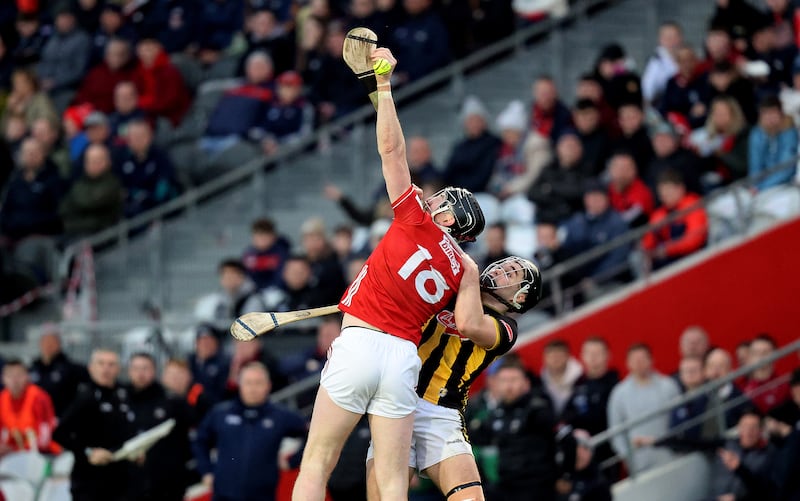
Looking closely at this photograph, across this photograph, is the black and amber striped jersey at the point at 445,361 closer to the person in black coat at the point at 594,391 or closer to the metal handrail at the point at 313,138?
the person in black coat at the point at 594,391

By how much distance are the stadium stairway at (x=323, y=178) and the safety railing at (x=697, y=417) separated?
5229mm

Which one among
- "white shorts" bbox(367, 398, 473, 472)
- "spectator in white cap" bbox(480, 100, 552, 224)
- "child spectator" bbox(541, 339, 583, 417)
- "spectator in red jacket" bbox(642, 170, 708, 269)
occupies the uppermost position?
"spectator in white cap" bbox(480, 100, 552, 224)

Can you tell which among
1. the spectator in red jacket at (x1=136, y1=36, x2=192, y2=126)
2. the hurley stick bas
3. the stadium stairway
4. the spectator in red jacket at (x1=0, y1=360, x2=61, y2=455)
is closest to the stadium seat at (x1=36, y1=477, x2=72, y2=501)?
the spectator in red jacket at (x1=0, y1=360, x2=61, y2=455)

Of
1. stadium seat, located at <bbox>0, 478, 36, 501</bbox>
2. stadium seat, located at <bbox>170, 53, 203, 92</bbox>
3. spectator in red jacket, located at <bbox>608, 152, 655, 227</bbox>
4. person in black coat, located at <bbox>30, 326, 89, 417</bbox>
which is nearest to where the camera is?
stadium seat, located at <bbox>0, 478, 36, 501</bbox>

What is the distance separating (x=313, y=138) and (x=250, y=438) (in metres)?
5.79

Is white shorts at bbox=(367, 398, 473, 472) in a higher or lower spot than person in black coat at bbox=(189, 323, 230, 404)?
lower

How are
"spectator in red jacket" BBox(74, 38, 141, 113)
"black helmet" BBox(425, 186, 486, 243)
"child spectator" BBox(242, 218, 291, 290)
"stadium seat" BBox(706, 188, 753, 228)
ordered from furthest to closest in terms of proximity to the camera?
"spectator in red jacket" BBox(74, 38, 141, 113) < "child spectator" BBox(242, 218, 291, 290) < "stadium seat" BBox(706, 188, 753, 228) < "black helmet" BBox(425, 186, 486, 243)

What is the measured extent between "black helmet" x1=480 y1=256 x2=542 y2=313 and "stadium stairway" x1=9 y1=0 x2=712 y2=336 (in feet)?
25.0

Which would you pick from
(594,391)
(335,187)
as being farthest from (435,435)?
(335,187)

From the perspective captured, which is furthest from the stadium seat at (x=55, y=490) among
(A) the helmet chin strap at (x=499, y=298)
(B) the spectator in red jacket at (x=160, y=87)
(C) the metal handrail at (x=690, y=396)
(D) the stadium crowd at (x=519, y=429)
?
(B) the spectator in red jacket at (x=160, y=87)

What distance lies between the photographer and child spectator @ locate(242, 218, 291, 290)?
16.0 metres

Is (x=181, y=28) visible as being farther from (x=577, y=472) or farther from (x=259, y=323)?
(x=259, y=323)

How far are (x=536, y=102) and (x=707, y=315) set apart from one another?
10.3ft

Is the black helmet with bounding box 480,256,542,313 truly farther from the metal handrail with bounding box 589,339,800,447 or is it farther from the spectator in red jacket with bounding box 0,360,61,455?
the spectator in red jacket with bounding box 0,360,61,455
